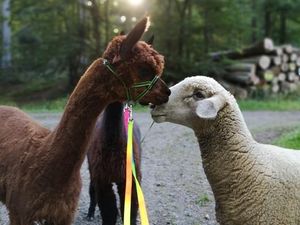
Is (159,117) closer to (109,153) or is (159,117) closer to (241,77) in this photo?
(109,153)

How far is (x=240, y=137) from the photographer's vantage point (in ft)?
11.1

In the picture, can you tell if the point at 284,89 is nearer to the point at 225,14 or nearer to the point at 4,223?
the point at 225,14

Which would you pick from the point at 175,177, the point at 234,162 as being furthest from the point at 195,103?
the point at 175,177

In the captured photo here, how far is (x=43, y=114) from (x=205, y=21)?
7369mm

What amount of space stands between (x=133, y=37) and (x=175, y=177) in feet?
16.2

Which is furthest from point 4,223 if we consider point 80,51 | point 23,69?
point 23,69

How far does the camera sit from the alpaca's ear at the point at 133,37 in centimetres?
353

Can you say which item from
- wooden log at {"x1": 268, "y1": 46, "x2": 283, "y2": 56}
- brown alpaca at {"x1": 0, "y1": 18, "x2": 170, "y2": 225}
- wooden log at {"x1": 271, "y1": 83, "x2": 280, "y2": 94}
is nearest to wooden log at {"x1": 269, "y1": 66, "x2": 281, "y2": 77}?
wooden log at {"x1": 271, "y1": 83, "x2": 280, "y2": 94}

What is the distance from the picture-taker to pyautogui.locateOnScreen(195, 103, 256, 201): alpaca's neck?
10.9ft

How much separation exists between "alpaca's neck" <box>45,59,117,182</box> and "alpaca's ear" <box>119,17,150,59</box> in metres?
0.18

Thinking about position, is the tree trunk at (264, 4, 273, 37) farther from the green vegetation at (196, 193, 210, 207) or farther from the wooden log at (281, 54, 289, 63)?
the green vegetation at (196, 193, 210, 207)

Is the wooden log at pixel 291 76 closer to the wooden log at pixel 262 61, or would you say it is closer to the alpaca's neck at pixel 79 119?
the wooden log at pixel 262 61

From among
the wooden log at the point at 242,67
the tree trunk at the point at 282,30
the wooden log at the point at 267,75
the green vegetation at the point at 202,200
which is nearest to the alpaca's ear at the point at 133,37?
the green vegetation at the point at 202,200

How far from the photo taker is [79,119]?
3.67 meters
